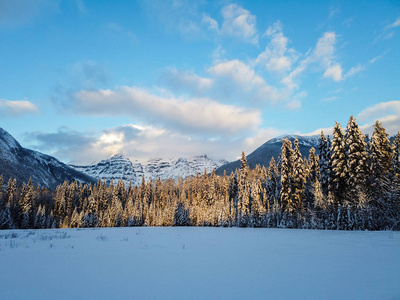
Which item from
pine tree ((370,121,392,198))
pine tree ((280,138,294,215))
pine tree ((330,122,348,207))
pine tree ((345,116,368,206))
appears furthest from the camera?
pine tree ((280,138,294,215))

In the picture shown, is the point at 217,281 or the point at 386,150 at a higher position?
the point at 386,150

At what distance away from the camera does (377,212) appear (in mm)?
24641

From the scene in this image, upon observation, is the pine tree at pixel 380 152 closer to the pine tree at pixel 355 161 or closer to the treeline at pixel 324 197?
the treeline at pixel 324 197

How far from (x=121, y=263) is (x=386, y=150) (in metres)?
44.6

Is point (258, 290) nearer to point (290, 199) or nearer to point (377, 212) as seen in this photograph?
point (377, 212)

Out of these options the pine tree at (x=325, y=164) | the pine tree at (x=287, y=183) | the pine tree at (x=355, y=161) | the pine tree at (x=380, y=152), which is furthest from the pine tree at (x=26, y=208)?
the pine tree at (x=380, y=152)

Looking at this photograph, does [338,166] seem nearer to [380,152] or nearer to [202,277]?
[380,152]

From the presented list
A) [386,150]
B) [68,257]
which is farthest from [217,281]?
[386,150]

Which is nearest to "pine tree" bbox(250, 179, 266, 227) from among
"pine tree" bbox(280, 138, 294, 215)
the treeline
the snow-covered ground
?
the treeline

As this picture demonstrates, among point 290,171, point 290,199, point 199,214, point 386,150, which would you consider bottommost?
point 199,214

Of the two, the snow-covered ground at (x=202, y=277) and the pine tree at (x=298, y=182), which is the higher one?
the pine tree at (x=298, y=182)

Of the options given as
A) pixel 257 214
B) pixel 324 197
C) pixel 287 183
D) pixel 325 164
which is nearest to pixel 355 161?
pixel 325 164

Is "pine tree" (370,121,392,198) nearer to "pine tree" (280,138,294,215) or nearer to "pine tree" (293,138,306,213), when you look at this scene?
"pine tree" (293,138,306,213)

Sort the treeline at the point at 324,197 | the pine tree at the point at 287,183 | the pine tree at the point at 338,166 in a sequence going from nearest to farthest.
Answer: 1. the treeline at the point at 324,197
2. the pine tree at the point at 338,166
3. the pine tree at the point at 287,183
